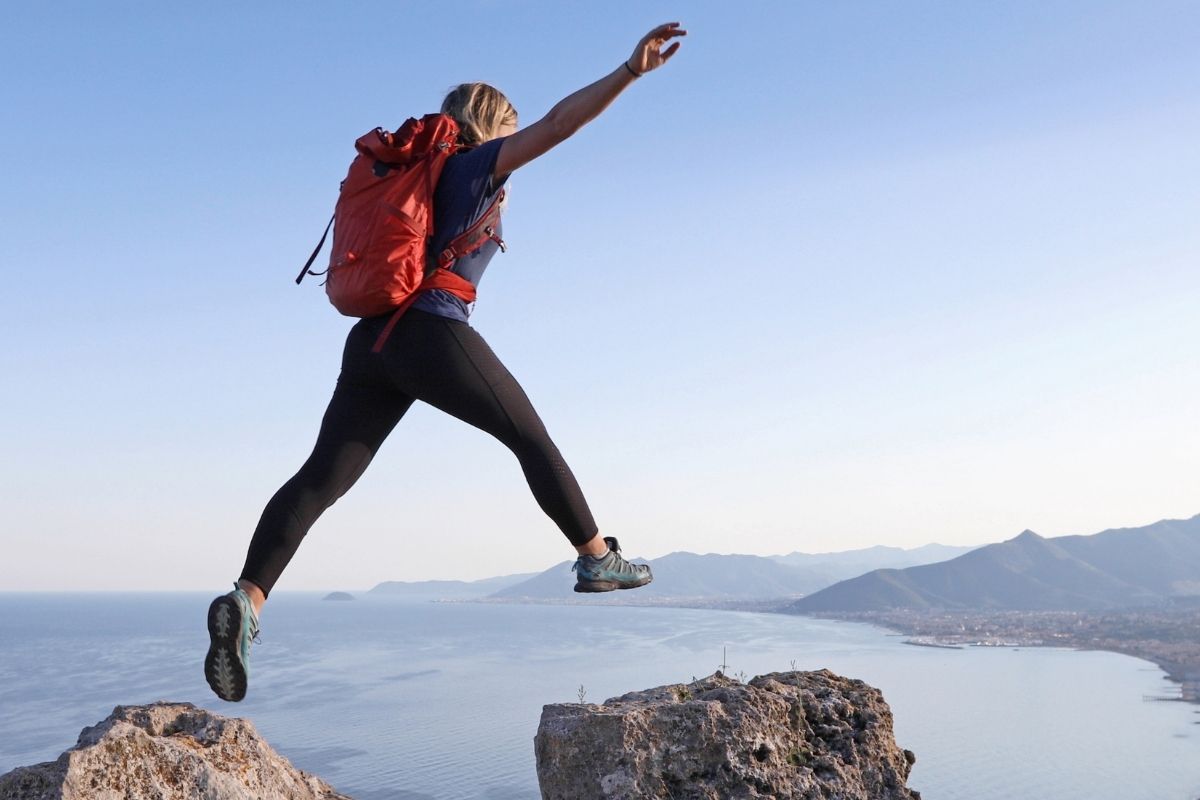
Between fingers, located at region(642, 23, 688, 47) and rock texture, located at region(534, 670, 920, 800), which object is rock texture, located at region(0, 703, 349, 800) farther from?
fingers, located at region(642, 23, 688, 47)

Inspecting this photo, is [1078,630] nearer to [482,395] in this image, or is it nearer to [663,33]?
[482,395]

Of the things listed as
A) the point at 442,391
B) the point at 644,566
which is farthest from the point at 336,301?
the point at 644,566

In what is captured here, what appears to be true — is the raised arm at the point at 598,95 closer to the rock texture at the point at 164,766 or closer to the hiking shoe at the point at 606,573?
the hiking shoe at the point at 606,573

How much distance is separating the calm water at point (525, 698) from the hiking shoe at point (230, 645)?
35191 mm

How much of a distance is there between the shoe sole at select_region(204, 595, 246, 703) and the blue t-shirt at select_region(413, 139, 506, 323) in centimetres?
82

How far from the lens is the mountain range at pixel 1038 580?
506ft

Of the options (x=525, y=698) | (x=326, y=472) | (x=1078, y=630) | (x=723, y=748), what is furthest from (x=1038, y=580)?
(x=326, y=472)

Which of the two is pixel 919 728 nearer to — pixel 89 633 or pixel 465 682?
pixel 465 682

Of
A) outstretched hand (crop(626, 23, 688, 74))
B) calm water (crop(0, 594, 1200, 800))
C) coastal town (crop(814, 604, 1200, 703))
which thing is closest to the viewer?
outstretched hand (crop(626, 23, 688, 74))

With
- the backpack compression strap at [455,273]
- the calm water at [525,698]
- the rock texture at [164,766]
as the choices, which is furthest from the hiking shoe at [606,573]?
the calm water at [525,698]

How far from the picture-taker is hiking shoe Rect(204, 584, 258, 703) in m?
2.10

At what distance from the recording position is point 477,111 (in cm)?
240

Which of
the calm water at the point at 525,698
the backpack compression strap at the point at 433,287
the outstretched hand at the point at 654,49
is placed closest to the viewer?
the outstretched hand at the point at 654,49

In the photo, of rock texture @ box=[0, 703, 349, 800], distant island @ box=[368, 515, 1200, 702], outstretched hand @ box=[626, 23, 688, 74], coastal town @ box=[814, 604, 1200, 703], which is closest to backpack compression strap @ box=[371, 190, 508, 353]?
outstretched hand @ box=[626, 23, 688, 74]
